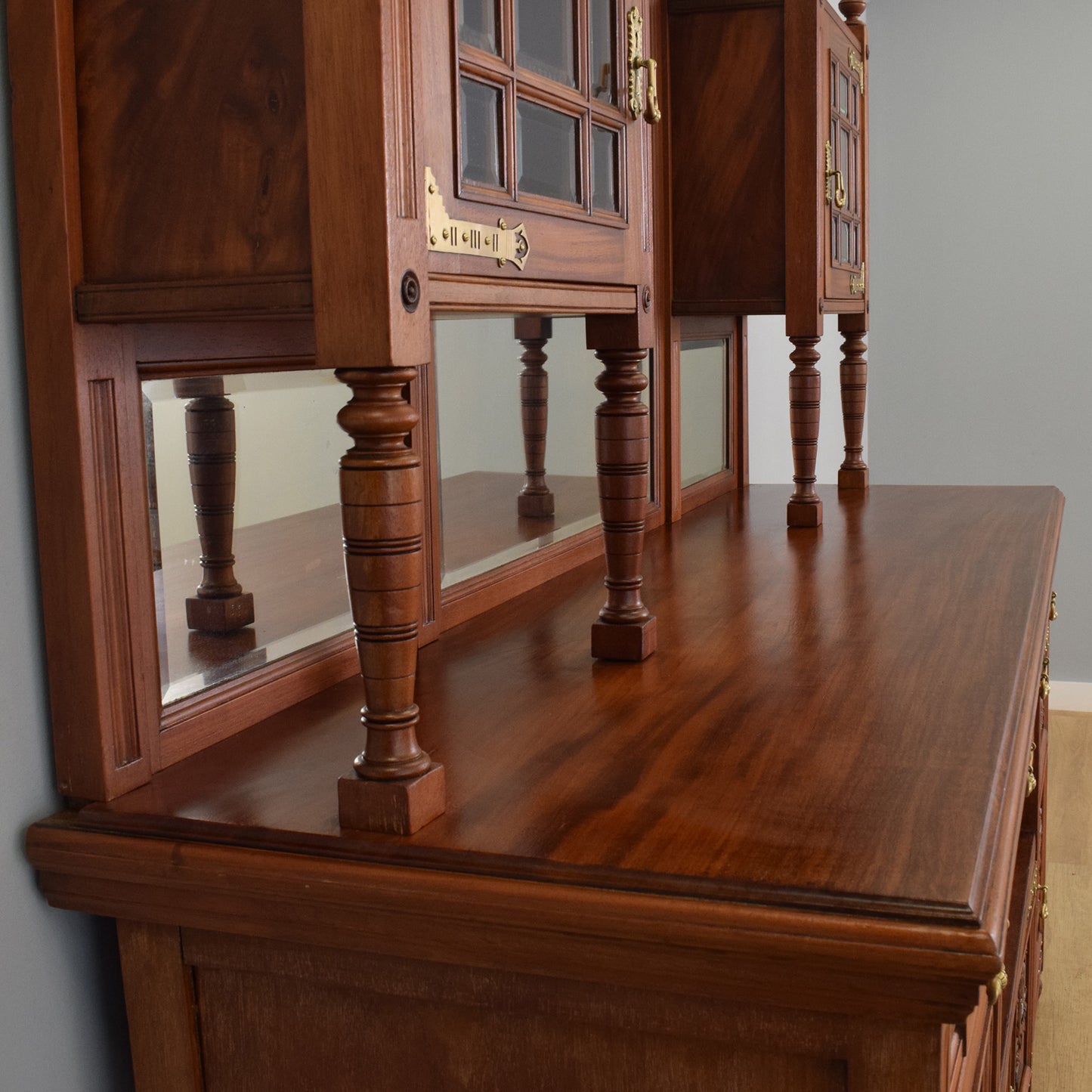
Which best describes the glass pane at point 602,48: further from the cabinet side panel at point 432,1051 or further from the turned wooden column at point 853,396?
the turned wooden column at point 853,396

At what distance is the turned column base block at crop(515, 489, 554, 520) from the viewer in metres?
2.17

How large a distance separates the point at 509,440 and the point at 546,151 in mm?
821

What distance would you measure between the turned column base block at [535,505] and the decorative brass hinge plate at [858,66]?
4.31ft

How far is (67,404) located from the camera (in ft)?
3.66

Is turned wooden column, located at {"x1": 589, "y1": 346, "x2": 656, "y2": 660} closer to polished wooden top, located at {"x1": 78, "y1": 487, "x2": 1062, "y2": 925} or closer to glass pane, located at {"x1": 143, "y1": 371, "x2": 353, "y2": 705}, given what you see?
polished wooden top, located at {"x1": 78, "y1": 487, "x2": 1062, "y2": 925}

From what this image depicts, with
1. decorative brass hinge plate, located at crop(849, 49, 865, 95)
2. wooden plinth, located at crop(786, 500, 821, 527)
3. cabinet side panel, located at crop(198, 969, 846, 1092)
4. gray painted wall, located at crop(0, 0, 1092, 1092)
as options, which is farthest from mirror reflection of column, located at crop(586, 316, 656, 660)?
gray painted wall, located at crop(0, 0, 1092, 1092)

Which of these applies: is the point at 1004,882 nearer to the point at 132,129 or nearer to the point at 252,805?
the point at 252,805

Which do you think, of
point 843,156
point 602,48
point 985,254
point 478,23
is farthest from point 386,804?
point 985,254

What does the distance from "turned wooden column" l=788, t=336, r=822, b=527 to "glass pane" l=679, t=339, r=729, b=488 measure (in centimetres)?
30

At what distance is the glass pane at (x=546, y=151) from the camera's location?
1.23 metres

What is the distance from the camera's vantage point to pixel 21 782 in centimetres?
114

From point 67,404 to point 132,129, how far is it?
0.75 feet

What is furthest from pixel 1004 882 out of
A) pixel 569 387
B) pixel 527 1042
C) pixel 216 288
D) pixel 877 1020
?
pixel 569 387

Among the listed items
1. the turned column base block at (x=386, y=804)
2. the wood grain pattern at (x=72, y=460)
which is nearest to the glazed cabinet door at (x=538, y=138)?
the wood grain pattern at (x=72, y=460)
